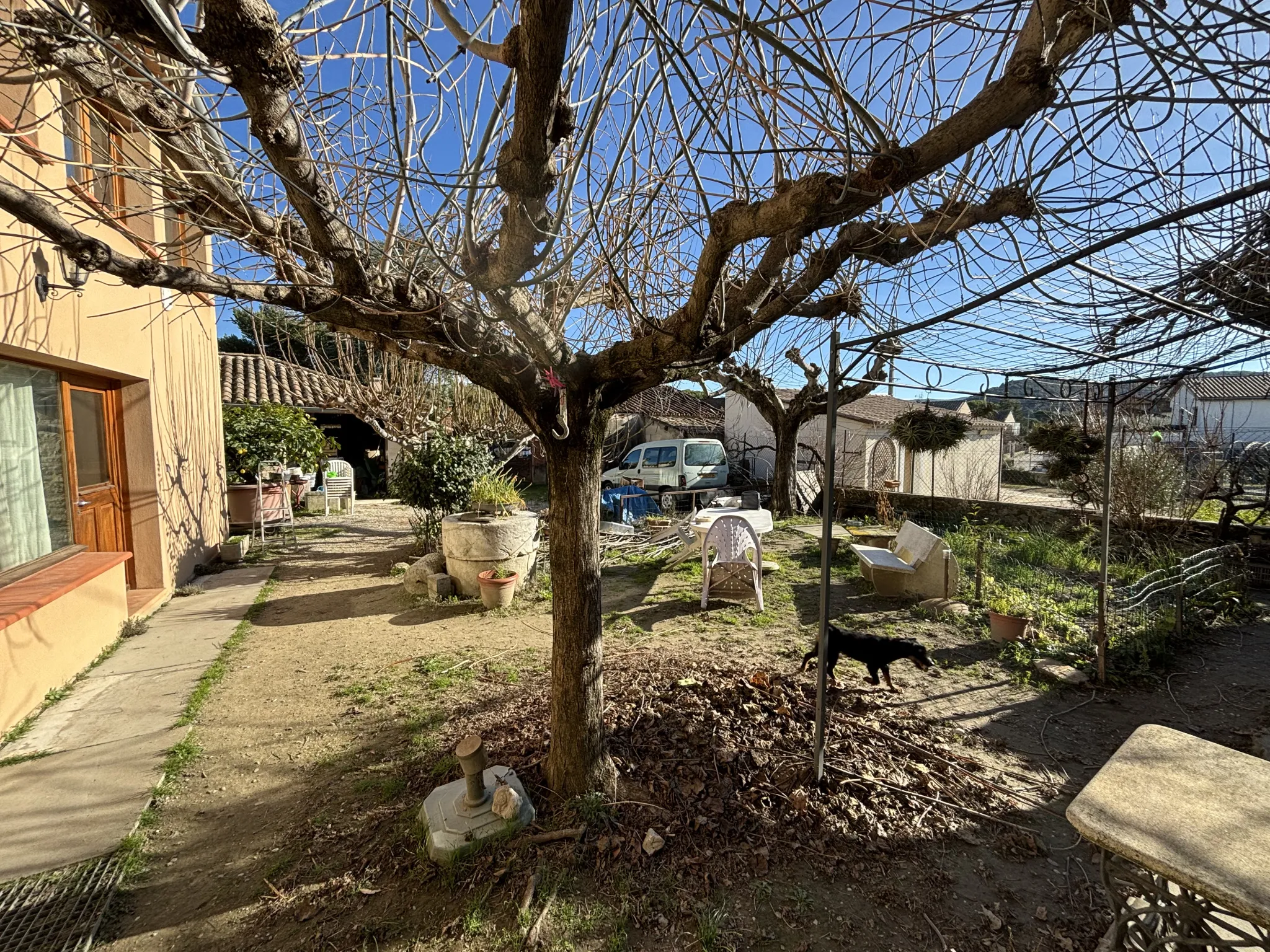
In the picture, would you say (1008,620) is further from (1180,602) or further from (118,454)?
(118,454)

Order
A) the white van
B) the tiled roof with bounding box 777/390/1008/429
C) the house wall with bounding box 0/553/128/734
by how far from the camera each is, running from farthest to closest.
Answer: the tiled roof with bounding box 777/390/1008/429
the white van
the house wall with bounding box 0/553/128/734

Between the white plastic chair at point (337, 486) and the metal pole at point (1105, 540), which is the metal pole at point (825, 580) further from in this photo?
the white plastic chair at point (337, 486)

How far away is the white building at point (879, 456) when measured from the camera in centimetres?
1477

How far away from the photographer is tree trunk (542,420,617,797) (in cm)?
264

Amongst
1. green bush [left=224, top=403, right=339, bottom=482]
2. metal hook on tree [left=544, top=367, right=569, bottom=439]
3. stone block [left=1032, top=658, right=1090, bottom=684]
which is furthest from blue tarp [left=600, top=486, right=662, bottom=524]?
metal hook on tree [left=544, top=367, right=569, bottom=439]

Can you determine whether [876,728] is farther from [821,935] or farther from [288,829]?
[288,829]

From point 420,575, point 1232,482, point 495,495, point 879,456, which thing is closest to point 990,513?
point 1232,482

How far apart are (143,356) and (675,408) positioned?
54.3 feet

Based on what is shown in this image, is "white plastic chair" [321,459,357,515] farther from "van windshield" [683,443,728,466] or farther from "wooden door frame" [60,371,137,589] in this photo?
"van windshield" [683,443,728,466]

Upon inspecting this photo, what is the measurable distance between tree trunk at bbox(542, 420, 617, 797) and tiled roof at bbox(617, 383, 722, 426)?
45.8ft

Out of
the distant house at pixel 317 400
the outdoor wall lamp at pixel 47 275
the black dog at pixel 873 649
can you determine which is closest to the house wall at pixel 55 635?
the outdoor wall lamp at pixel 47 275

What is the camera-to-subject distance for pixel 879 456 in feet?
51.1

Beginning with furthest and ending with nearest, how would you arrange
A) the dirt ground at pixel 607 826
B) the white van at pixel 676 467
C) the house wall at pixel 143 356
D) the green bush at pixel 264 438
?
the white van at pixel 676 467, the green bush at pixel 264 438, the house wall at pixel 143 356, the dirt ground at pixel 607 826

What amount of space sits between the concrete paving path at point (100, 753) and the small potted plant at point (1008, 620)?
6.34 metres
